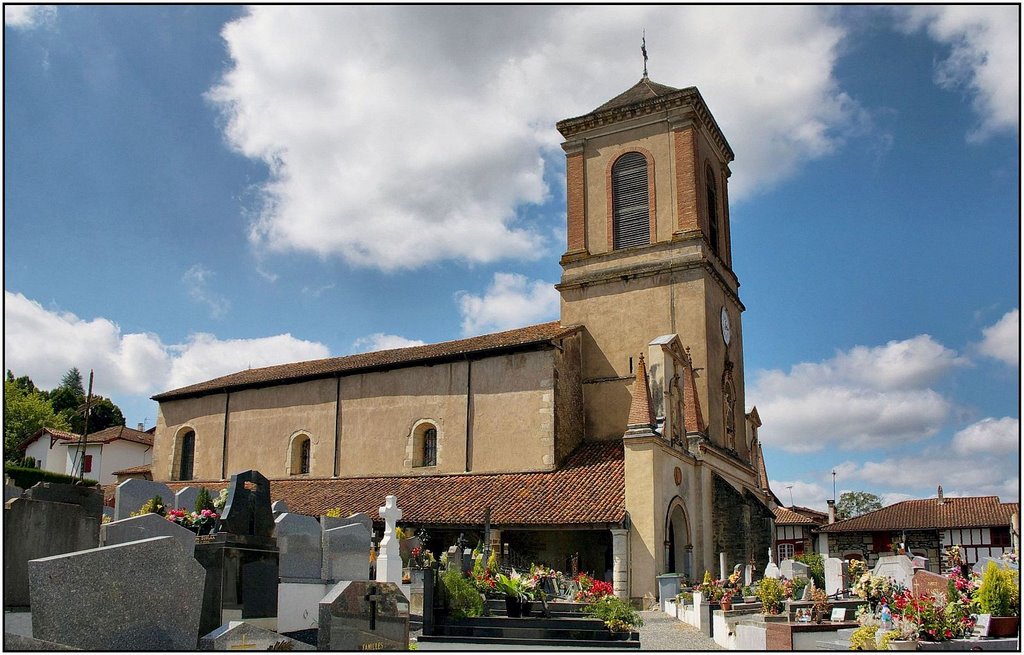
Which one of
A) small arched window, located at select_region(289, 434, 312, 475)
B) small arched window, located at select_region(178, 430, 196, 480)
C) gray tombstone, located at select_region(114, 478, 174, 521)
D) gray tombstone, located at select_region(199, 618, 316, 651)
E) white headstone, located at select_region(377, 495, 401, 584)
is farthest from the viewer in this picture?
small arched window, located at select_region(178, 430, 196, 480)

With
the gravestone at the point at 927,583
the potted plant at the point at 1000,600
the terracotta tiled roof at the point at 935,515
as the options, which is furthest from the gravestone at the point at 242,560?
the terracotta tiled roof at the point at 935,515

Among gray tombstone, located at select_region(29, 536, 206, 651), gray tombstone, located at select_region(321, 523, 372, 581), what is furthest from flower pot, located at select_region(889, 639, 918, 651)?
gray tombstone, located at select_region(321, 523, 372, 581)

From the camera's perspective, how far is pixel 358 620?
344 inches

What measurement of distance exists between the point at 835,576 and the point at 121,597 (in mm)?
20131

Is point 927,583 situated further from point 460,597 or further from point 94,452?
point 94,452

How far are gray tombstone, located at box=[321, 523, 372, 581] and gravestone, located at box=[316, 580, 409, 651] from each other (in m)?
5.77

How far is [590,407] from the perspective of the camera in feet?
92.8

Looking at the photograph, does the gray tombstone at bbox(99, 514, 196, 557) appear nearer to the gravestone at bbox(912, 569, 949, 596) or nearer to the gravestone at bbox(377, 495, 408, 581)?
the gravestone at bbox(377, 495, 408, 581)

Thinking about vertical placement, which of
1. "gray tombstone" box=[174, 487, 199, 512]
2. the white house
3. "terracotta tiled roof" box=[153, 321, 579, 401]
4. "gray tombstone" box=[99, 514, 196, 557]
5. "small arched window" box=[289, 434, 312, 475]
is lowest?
"gray tombstone" box=[99, 514, 196, 557]

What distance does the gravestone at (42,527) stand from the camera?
8.72m

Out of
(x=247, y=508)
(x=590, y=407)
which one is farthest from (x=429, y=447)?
(x=247, y=508)

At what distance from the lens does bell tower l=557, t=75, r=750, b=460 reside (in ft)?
90.9

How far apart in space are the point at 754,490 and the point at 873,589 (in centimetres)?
1928

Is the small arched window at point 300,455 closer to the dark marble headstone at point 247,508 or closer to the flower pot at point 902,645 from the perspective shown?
the dark marble headstone at point 247,508
